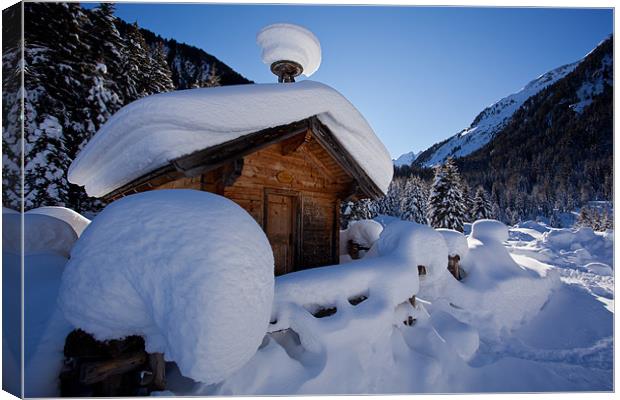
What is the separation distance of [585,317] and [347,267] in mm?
5747

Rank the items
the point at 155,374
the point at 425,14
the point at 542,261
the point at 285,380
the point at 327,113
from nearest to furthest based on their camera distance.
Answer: the point at 155,374 → the point at 285,380 → the point at 425,14 → the point at 327,113 → the point at 542,261

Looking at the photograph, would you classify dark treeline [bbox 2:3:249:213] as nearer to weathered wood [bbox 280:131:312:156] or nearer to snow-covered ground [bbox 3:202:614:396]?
snow-covered ground [bbox 3:202:614:396]

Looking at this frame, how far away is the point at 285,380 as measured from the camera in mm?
3094

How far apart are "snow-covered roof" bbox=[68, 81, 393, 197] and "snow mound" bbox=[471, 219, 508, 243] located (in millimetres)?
6860

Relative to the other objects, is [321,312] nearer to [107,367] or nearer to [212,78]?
[107,367]

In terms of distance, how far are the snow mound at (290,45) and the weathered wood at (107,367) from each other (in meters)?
4.50

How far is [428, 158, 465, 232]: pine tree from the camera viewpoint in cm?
2142

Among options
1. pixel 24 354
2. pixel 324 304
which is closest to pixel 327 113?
pixel 324 304

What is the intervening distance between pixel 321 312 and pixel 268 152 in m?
3.05

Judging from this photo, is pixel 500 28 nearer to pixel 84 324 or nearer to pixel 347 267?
pixel 347 267

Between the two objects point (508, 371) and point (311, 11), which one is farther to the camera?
point (508, 371)

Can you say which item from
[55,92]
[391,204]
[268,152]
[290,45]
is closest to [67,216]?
[55,92]

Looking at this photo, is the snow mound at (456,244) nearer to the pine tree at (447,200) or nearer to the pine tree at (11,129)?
the pine tree at (11,129)

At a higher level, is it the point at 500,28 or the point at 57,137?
the point at 500,28
